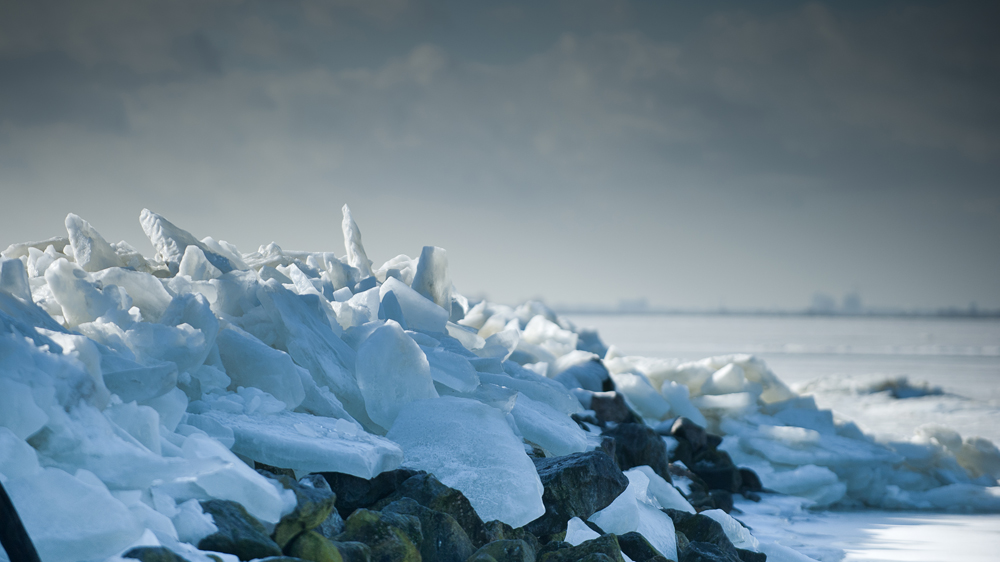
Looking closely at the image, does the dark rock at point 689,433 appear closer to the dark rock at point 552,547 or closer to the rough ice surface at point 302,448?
the dark rock at point 552,547

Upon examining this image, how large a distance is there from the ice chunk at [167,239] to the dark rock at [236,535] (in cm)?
150

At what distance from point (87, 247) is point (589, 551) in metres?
2.03

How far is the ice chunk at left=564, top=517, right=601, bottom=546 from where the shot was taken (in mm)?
1795

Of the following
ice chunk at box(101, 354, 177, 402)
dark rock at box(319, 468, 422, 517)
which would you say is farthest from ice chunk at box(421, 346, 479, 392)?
ice chunk at box(101, 354, 177, 402)

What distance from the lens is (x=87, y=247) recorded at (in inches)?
103

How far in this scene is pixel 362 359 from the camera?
2092 mm

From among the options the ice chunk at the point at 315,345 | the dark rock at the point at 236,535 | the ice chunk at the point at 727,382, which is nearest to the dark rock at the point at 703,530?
the ice chunk at the point at 315,345

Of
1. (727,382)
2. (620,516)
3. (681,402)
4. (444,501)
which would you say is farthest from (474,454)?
(727,382)

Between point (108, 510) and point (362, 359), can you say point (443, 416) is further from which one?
point (108, 510)

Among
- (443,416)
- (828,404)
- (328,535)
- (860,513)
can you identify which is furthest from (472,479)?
(828,404)

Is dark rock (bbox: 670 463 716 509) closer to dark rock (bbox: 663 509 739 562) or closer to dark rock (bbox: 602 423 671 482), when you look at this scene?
dark rock (bbox: 602 423 671 482)

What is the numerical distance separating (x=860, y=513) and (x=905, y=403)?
12.2ft

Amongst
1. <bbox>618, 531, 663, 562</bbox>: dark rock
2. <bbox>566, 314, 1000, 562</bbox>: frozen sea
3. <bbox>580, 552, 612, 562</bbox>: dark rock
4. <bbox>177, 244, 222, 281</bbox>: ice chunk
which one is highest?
<bbox>177, 244, 222, 281</bbox>: ice chunk

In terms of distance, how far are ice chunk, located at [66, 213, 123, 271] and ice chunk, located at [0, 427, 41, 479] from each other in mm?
1485
